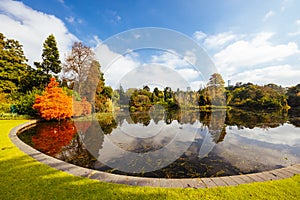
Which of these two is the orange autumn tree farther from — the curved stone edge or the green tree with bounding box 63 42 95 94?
the curved stone edge

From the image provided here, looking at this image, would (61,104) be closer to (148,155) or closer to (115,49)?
(115,49)

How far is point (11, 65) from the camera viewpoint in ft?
61.8

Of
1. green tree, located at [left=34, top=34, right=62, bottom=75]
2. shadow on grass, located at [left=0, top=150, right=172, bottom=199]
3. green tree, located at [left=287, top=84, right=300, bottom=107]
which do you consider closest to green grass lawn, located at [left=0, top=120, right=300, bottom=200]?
shadow on grass, located at [left=0, top=150, right=172, bottom=199]

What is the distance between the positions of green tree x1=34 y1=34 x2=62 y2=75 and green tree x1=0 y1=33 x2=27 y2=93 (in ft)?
7.12

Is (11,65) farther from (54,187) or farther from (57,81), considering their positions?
(54,187)

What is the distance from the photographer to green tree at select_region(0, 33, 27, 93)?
707 inches

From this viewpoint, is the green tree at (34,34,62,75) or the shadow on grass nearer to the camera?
the shadow on grass

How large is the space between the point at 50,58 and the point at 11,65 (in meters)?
4.56

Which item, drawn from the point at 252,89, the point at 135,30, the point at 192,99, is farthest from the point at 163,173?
the point at 252,89

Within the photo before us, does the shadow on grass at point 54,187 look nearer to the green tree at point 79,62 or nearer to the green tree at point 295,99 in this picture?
the green tree at point 79,62

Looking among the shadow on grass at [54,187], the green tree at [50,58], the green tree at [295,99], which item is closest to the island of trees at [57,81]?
the green tree at [50,58]

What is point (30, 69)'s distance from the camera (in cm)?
2055

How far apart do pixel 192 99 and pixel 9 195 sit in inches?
1210

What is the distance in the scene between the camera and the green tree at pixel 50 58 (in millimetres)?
20094
